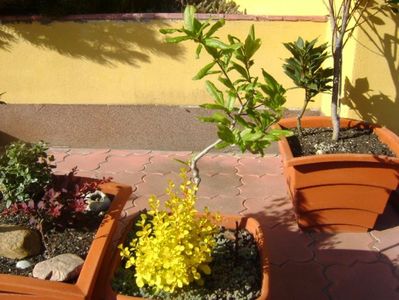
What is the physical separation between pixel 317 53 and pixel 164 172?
167 centimetres

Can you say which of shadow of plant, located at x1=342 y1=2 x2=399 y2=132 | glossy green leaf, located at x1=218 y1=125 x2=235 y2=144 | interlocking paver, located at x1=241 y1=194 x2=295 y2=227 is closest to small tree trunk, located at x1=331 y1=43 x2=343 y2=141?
shadow of plant, located at x1=342 y1=2 x2=399 y2=132

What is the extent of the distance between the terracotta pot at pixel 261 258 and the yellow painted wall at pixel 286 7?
227 centimetres

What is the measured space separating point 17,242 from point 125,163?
1.93 meters

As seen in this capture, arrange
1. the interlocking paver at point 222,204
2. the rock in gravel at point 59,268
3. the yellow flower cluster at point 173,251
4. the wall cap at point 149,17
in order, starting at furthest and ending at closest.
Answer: the wall cap at point 149,17
the interlocking paver at point 222,204
the rock in gravel at point 59,268
the yellow flower cluster at point 173,251

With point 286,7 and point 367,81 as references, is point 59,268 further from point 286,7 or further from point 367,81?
point 286,7

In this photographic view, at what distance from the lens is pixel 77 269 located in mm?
2193

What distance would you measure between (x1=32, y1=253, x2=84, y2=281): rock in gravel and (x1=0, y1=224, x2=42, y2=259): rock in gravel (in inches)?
6.1

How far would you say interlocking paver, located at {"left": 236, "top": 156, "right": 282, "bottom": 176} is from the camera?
4023mm

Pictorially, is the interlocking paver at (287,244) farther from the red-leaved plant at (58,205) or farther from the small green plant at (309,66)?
the red-leaved plant at (58,205)

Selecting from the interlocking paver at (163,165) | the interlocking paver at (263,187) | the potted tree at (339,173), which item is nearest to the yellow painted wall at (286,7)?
the potted tree at (339,173)

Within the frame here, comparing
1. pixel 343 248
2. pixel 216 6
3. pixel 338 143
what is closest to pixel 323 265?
pixel 343 248

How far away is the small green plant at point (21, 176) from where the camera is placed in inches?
95.3

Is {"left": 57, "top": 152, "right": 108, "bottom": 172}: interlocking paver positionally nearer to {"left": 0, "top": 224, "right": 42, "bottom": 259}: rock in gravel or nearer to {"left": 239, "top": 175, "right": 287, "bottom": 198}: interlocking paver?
{"left": 239, "top": 175, "right": 287, "bottom": 198}: interlocking paver

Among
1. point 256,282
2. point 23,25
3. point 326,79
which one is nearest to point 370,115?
point 326,79
